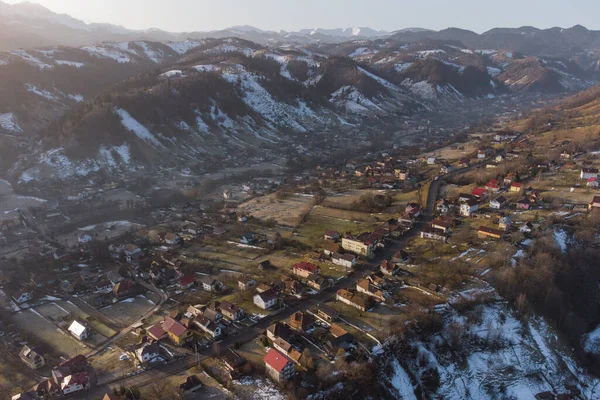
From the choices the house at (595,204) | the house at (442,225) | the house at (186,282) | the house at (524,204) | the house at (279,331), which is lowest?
the house at (186,282)

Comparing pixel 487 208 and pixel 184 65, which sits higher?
pixel 184 65

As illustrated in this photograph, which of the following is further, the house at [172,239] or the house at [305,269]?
the house at [172,239]

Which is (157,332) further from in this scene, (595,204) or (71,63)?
(71,63)

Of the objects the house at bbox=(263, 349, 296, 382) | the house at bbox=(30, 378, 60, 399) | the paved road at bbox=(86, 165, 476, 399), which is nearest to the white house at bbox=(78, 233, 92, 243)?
the house at bbox=(30, 378, 60, 399)

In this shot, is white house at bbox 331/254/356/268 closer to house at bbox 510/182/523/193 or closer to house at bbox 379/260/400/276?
house at bbox 379/260/400/276

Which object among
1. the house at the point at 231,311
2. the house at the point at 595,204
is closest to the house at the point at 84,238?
the house at the point at 231,311

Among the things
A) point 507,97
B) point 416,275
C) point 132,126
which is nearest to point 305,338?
point 416,275

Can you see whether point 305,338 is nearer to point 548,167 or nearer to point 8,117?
point 548,167

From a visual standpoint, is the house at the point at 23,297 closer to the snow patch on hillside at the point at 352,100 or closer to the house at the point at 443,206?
the house at the point at 443,206
